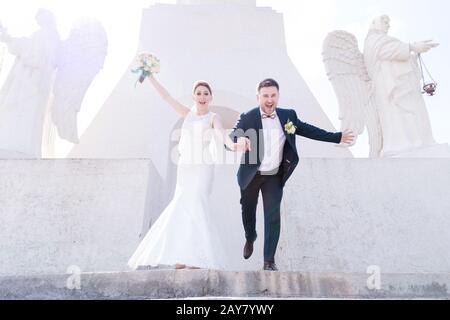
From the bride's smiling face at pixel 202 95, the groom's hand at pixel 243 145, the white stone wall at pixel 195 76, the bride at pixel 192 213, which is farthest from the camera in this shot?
the white stone wall at pixel 195 76

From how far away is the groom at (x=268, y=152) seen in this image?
352 cm

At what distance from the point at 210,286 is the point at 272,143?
123cm

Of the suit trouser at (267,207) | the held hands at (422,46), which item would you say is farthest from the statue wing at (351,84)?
the suit trouser at (267,207)

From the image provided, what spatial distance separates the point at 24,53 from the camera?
6203mm

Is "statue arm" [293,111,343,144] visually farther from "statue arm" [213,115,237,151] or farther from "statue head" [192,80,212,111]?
"statue head" [192,80,212,111]

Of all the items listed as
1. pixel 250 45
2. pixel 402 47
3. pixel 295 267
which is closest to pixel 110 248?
pixel 295 267

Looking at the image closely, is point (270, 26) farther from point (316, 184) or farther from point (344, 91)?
point (316, 184)

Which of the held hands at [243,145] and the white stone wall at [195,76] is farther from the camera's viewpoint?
the white stone wall at [195,76]

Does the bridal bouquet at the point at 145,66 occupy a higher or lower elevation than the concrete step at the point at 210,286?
higher

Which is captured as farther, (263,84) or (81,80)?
(81,80)

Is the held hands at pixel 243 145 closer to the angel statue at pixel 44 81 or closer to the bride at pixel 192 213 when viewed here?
the bride at pixel 192 213

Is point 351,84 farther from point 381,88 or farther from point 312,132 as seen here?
point 312,132

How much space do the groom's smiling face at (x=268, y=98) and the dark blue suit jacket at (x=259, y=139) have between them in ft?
0.17
